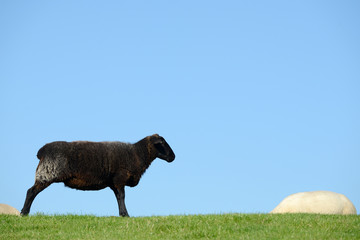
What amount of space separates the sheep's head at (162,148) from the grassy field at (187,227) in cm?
408

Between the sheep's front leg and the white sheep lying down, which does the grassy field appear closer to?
the sheep's front leg

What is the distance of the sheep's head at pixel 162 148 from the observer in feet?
63.4

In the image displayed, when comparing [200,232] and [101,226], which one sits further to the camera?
[101,226]

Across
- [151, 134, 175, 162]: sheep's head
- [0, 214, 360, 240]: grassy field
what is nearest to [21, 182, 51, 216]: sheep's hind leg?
[0, 214, 360, 240]: grassy field

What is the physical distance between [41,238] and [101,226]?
6.48ft

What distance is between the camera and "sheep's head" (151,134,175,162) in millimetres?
19312

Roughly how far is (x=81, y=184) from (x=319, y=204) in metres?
10.0

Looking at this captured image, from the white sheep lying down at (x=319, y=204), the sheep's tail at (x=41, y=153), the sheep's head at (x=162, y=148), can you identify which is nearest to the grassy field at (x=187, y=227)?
Result: the sheep's tail at (x=41, y=153)

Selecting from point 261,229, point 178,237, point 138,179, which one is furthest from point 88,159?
point 261,229

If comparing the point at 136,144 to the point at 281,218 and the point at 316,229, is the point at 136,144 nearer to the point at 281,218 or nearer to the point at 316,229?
the point at 281,218

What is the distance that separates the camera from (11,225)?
50.0 feet

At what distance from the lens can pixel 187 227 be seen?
558 inches

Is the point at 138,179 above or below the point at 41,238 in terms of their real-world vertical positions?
above

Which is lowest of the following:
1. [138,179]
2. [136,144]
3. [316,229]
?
[316,229]
